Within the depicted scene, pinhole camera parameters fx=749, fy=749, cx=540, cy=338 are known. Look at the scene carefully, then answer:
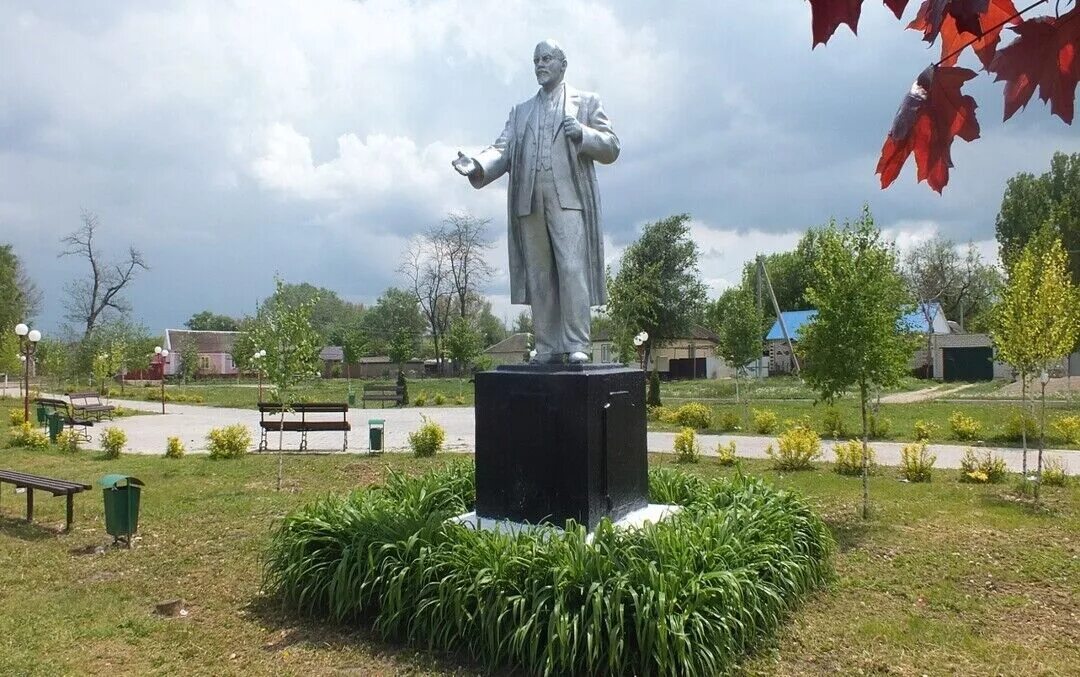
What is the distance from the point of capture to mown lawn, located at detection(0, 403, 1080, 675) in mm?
4457

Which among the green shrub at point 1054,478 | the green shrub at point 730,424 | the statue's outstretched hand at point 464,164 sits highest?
the statue's outstretched hand at point 464,164

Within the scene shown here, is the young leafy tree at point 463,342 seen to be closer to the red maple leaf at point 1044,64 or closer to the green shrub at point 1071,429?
the green shrub at point 1071,429

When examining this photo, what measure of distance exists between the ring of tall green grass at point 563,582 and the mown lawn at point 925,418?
33.7ft

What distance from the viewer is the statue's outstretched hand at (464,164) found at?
18.6 ft

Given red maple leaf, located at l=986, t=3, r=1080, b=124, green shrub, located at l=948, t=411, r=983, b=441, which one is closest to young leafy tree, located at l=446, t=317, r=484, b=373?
green shrub, located at l=948, t=411, r=983, b=441

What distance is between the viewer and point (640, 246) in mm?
39281

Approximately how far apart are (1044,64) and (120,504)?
7741 mm

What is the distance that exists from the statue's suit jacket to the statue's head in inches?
5.6

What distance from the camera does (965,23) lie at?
103cm

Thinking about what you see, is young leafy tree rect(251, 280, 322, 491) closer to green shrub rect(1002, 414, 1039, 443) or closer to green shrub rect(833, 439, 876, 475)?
green shrub rect(833, 439, 876, 475)

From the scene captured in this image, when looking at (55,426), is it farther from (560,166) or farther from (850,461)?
(850,461)

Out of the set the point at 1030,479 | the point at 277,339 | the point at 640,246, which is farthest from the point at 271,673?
the point at 640,246

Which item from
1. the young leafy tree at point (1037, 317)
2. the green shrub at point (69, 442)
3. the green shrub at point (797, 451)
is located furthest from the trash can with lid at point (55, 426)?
the young leafy tree at point (1037, 317)

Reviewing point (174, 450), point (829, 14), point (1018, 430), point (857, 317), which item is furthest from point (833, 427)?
point (829, 14)
